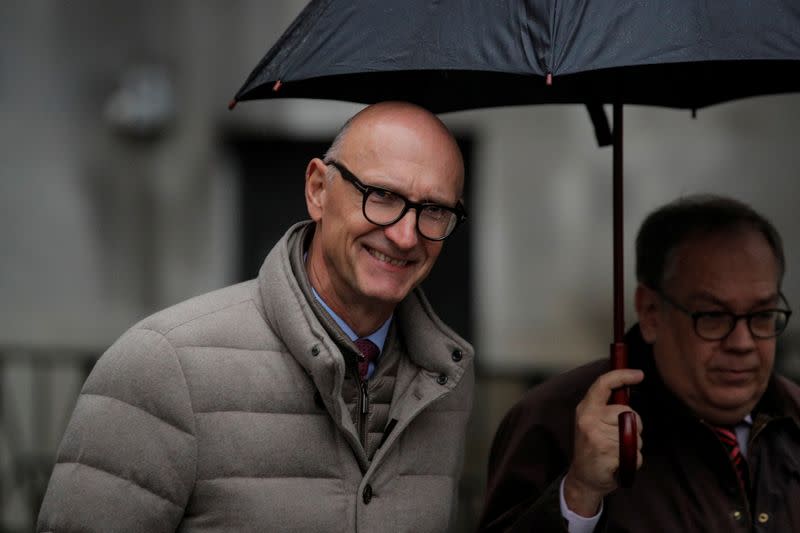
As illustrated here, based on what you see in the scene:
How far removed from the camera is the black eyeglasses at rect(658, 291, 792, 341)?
350cm

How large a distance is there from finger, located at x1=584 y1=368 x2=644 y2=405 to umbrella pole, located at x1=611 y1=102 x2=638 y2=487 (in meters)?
0.03

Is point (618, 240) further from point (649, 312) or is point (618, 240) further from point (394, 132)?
point (394, 132)

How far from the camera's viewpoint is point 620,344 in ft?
10.9

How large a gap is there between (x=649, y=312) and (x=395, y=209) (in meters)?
1.03

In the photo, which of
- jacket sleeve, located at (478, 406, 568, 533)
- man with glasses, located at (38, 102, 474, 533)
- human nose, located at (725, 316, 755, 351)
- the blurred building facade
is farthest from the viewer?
the blurred building facade

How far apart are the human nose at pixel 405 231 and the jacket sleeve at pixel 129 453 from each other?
0.56 meters

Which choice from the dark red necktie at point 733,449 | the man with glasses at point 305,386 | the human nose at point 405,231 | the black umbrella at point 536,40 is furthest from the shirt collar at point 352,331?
the dark red necktie at point 733,449

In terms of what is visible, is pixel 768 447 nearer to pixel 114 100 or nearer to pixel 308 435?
pixel 308 435

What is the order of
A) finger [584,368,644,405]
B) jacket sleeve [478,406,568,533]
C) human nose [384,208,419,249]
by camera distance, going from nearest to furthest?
human nose [384,208,419,249] → finger [584,368,644,405] → jacket sleeve [478,406,568,533]

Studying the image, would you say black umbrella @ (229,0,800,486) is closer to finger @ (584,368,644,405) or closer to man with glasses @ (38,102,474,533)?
finger @ (584,368,644,405)

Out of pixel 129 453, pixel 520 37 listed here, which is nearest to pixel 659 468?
pixel 520 37

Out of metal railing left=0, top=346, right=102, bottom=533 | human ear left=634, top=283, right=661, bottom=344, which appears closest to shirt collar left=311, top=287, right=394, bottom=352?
human ear left=634, top=283, right=661, bottom=344

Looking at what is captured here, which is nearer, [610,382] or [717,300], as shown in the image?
[610,382]

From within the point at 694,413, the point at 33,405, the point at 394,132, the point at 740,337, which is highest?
the point at 394,132
